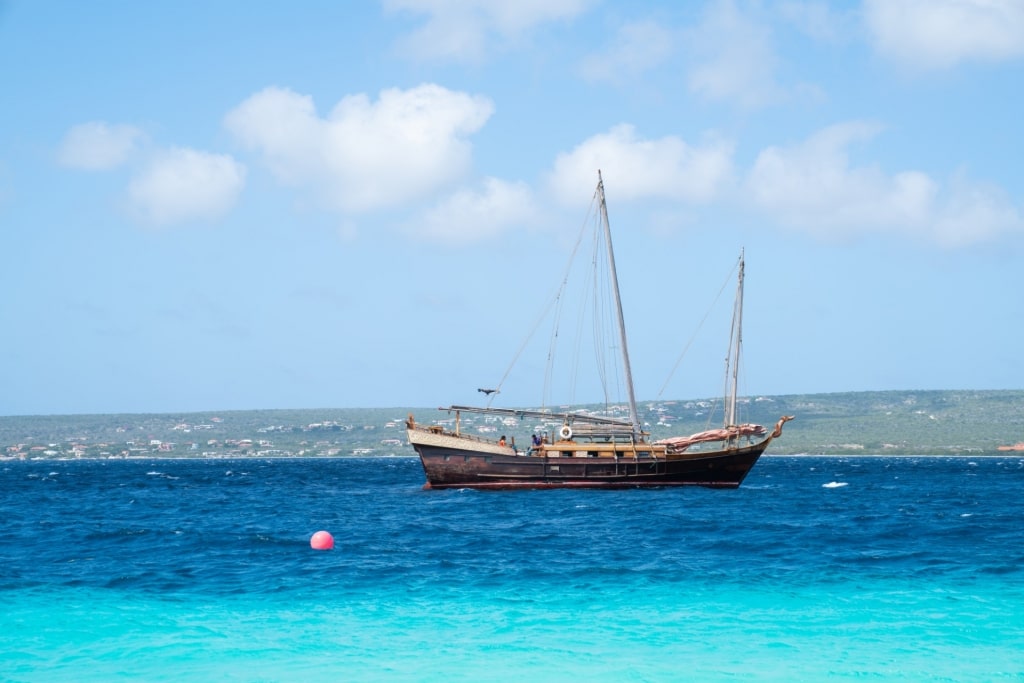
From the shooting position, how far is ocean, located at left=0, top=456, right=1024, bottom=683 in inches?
917

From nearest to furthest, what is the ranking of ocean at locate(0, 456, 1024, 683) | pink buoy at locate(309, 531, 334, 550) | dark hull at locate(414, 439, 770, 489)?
ocean at locate(0, 456, 1024, 683)
pink buoy at locate(309, 531, 334, 550)
dark hull at locate(414, 439, 770, 489)

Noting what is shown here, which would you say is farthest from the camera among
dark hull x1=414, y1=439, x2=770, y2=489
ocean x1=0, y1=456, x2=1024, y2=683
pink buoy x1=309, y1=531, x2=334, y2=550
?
dark hull x1=414, y1=439, x2=770, y2=489

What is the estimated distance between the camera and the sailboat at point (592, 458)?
69.3m

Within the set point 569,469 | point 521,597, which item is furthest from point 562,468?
point 521,597

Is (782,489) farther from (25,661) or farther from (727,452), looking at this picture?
(25,661)

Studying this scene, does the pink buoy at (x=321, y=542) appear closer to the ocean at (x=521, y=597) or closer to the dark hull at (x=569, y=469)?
the ocean at (x=521, y=597)

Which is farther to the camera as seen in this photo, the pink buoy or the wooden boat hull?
the wooden boat hull

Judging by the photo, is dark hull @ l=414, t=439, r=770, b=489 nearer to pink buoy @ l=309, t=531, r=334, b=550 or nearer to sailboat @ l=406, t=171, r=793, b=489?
sailboat @ l=406, t=171, r=793, b=489

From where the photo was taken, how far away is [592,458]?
69438 millimetres

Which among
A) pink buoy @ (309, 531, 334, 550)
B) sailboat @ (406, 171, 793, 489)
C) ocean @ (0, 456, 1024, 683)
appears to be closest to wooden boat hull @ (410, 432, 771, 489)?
sailboat @ (406, 171, 793, 489)

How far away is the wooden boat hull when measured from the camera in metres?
69.2

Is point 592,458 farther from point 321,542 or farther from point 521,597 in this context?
point 521,597

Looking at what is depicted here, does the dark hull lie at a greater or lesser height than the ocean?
greater

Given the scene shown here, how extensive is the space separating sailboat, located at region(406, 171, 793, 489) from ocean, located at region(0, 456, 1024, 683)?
13.9 m
